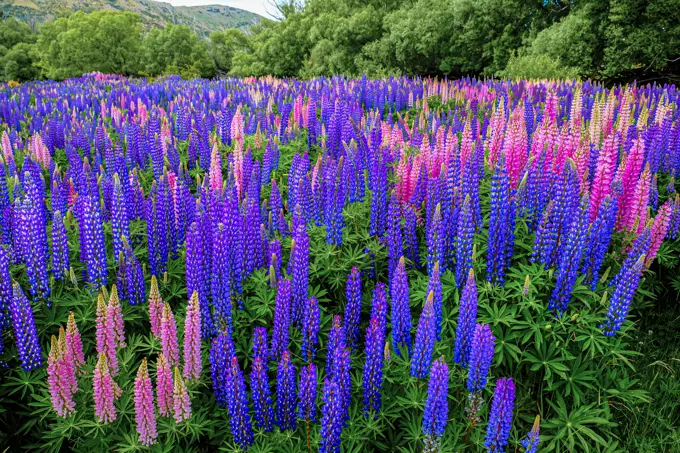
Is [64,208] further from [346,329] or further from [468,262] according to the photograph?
[468,262]

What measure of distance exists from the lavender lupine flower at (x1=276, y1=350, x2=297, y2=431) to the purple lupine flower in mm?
1544

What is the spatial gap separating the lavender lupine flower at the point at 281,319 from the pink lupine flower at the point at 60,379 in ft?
3.92

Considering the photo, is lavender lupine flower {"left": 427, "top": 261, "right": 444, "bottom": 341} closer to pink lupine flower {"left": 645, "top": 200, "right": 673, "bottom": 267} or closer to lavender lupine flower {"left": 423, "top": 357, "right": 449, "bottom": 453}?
lavender lupine flower {"left": 423, "top": 357, "right": 449, "bottom": 453}

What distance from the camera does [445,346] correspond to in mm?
3107

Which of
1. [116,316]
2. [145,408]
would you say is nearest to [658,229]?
[145,408]

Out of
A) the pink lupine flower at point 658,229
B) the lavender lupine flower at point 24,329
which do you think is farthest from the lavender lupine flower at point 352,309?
the pink lupine flower at point 658,229

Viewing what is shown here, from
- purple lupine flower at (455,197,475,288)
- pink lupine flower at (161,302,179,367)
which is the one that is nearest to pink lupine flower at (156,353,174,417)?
pink lupine flower at (161,302,179,367)

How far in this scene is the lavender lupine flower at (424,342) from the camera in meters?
2.79

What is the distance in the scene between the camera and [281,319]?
303 centimetres

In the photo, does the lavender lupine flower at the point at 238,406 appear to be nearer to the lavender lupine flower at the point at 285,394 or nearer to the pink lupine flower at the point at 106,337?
the lavender lupine flower at the point at 285,394

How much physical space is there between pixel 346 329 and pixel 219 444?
110cm

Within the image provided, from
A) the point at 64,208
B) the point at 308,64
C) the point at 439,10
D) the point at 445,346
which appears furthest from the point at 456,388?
the point at 308,64

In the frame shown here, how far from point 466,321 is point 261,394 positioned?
52.7 inches

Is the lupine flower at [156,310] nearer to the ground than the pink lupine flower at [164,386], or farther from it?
farther from it
